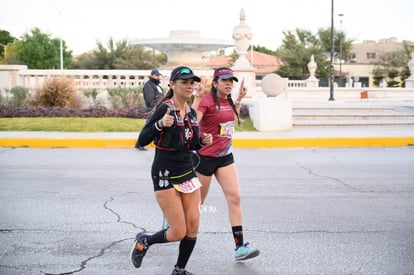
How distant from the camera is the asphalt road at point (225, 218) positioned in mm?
5672

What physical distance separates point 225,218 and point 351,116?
45.2 ft

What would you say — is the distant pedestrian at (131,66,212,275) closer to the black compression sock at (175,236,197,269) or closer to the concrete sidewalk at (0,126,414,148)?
the black compression sock at (175,236,197,269)

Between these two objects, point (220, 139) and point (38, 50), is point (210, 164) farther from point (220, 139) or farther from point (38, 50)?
point (38, 50)

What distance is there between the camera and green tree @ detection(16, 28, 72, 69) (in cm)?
6994

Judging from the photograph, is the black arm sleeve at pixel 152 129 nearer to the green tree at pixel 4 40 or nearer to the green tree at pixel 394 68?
the green tree at pixel 394 68

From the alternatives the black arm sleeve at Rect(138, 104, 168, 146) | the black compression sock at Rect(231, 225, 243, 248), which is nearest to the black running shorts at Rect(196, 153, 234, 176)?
the black compression sock at Rect(231, 225, 243, 248)

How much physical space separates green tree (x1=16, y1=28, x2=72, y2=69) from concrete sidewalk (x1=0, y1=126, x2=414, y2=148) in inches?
2193

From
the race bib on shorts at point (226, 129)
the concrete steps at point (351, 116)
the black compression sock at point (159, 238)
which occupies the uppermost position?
the race bib on shorts at point (226, 129)

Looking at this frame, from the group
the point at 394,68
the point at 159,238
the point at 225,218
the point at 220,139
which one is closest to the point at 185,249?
the point at 159,238

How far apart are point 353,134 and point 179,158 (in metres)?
12.8

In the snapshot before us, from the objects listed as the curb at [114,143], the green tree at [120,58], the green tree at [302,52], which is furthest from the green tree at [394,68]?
the curb at [114,143]

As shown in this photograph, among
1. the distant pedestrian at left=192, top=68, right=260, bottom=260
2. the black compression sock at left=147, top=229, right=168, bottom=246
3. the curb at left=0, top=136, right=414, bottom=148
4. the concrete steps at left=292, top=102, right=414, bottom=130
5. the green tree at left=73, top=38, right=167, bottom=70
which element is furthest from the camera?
the green tree at left=73, top=38, right=167, bottom=70

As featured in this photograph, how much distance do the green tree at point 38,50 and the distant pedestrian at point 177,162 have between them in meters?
67.7

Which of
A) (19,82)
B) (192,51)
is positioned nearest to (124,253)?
(19,82)
